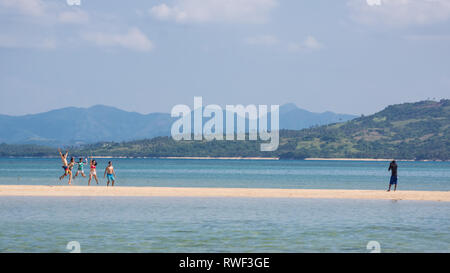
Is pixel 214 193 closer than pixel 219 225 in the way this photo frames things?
No

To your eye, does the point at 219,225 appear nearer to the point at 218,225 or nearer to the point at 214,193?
the point at 218,225

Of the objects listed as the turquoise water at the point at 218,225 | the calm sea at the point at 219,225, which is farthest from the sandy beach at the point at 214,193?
the turquoise water at the point at 218,225

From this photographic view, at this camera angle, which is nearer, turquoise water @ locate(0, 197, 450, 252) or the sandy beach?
turquoise water @ locate(0, 197, 450, 252)

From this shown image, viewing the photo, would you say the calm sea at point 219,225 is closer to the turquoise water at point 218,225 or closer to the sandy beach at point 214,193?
the turquoise water at point 218,225

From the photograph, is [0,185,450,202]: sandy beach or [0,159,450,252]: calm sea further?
[0,185,450,202]: sandy beach

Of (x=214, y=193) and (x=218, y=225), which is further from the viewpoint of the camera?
(x=214, y=193)

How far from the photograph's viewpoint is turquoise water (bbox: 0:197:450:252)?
24.3m

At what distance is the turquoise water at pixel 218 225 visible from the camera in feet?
79.8

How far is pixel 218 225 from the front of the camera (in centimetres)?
2998

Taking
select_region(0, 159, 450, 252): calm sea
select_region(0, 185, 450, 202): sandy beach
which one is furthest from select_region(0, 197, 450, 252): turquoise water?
select_region(0, 185, 450, 202): sandy beach

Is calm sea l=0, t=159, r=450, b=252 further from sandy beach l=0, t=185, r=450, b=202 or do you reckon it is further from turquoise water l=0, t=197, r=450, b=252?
sandy beach l=0, t=185, r=450, b=202

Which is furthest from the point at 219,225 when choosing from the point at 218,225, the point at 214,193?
the point at 214,193
